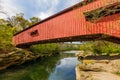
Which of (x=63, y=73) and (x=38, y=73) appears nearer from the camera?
(x=63, y=73)

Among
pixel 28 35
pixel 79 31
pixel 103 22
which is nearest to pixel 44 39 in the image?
pixel 28 35

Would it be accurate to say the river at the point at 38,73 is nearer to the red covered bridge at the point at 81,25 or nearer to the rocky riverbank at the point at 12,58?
the rocky riverbank at the point at 12,58

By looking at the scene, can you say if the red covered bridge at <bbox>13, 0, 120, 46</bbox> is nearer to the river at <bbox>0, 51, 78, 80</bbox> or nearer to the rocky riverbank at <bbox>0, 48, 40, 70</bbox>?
the rocky riverbank at <bbox>0, 48, 40, 70</bbox>

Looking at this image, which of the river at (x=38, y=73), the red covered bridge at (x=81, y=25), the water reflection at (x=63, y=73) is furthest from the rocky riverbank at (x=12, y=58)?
the water reflection at (x=63, y=73)

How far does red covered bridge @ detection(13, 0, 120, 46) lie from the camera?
45.7 ft

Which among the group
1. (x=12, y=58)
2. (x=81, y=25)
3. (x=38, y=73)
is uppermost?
(x=81, y=25)

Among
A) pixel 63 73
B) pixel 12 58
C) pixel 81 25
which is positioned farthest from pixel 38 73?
pixel 81 25

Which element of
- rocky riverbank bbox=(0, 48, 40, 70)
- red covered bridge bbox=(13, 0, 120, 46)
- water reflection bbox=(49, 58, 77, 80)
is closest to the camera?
red covered bridge bbox=(13, 0, 120, 46)

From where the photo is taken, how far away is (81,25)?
16.5m

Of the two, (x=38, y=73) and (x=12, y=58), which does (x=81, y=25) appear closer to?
(x=38, y=73)

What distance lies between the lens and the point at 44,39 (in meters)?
20.8

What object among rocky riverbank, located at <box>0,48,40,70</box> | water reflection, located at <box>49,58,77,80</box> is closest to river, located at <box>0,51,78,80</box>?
water reflection, located at <box>49,58,77,80</box>

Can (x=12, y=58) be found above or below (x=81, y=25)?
below

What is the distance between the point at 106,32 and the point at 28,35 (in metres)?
11.6
